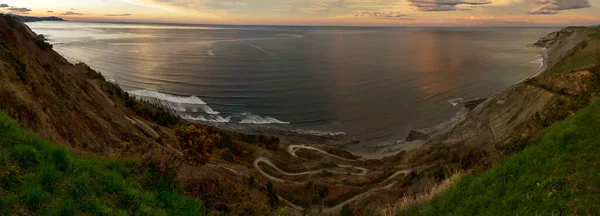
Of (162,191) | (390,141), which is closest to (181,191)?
(162,191)

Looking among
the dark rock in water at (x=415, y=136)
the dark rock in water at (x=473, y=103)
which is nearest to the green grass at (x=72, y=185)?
the dark rock in water at (x=415, y=136)

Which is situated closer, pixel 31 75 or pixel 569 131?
pixel 569 131

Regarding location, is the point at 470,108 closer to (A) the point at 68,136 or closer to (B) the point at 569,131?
(B) the point at 569,131

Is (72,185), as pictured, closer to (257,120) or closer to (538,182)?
(538,182)

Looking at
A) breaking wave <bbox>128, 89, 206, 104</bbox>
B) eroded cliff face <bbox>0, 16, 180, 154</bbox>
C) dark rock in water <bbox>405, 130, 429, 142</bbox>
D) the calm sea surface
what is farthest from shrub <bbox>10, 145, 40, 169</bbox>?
breaking wave <bbox>128, 89, 206, 104</bbox>

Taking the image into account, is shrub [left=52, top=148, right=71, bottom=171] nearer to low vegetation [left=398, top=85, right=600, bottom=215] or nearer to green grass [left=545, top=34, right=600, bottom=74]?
low vegetation [left=398, top=85, right=600, bottom=215]

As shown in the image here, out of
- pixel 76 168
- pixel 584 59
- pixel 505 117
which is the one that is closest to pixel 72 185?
pixel 76 168
